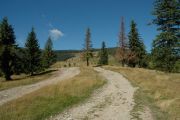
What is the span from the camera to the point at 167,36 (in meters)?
34.7

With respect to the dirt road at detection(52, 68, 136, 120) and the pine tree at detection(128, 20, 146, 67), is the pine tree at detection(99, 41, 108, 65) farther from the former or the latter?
the dirt road at detection(52, 68, 136, 120)

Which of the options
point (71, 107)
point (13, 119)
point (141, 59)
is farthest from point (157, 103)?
point (141, 59)

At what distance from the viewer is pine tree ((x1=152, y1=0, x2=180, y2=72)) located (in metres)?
34.3

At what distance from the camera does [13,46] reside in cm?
4800

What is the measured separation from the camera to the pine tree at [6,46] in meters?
45.7

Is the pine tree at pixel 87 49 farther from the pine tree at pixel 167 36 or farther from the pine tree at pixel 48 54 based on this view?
the pine tree at pixel 167 36

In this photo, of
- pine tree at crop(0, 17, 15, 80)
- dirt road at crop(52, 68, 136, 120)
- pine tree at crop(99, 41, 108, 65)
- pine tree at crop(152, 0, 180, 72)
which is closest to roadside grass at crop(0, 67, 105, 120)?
dirt road at crop(52, 68, 136, 120)

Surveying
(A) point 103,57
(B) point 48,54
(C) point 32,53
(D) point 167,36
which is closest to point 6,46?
(C) point 32,53

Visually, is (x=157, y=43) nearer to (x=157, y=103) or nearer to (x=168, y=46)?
(x=168, y=46)

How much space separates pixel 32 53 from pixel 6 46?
11792mm

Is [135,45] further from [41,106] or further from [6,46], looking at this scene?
[41,106]

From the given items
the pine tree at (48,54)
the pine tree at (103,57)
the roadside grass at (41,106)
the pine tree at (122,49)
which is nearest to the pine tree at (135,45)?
the pine tree at (122,49)

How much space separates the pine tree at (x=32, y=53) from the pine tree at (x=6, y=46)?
27.8 ft

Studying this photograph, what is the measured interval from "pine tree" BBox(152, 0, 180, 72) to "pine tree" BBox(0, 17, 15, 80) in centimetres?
2714
